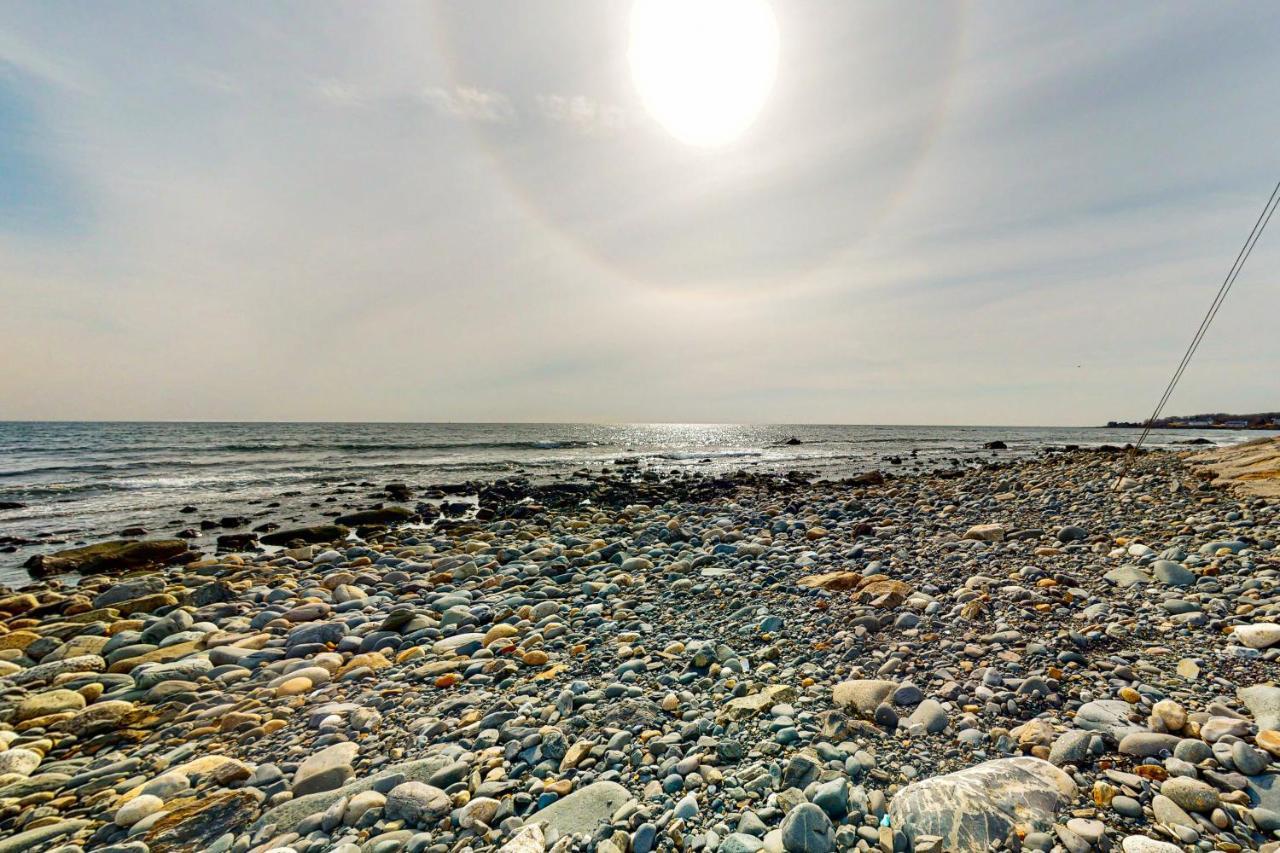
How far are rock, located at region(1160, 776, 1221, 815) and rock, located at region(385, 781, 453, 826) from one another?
11.9 feet

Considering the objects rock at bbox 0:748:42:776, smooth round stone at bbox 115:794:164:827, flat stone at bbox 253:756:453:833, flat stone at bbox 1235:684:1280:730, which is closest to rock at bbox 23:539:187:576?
rock at bbox 0:748:42:776

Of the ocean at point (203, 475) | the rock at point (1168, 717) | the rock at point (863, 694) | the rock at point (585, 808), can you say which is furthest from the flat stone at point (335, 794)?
the ocean at point (203, 475)

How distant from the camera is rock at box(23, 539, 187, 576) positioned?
30.9 feet

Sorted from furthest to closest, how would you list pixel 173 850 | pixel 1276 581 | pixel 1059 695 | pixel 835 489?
1. pixel 835 489
2. pixel 1276 581
3. pixel 1059 695
4. pixel 173 850

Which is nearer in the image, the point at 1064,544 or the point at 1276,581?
the point at 1276,581

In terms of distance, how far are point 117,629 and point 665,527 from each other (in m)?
7.69

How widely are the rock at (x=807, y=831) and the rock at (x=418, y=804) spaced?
6.06 ft

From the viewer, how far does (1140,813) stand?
2389 millimetres

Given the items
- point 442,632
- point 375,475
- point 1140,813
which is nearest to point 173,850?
point 442,632

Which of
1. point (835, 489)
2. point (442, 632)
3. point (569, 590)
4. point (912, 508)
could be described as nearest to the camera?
point (442, 632)

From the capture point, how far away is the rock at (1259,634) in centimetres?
368

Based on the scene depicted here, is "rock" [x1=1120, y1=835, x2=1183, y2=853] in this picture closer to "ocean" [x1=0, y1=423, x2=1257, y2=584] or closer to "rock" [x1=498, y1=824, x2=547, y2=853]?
"rock" [x1=498, y1=824, x2=547, y2=853]

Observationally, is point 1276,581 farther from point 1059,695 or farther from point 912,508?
point 912,508

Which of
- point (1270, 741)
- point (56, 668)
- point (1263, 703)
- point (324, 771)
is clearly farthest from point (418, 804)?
point (56, 668)
